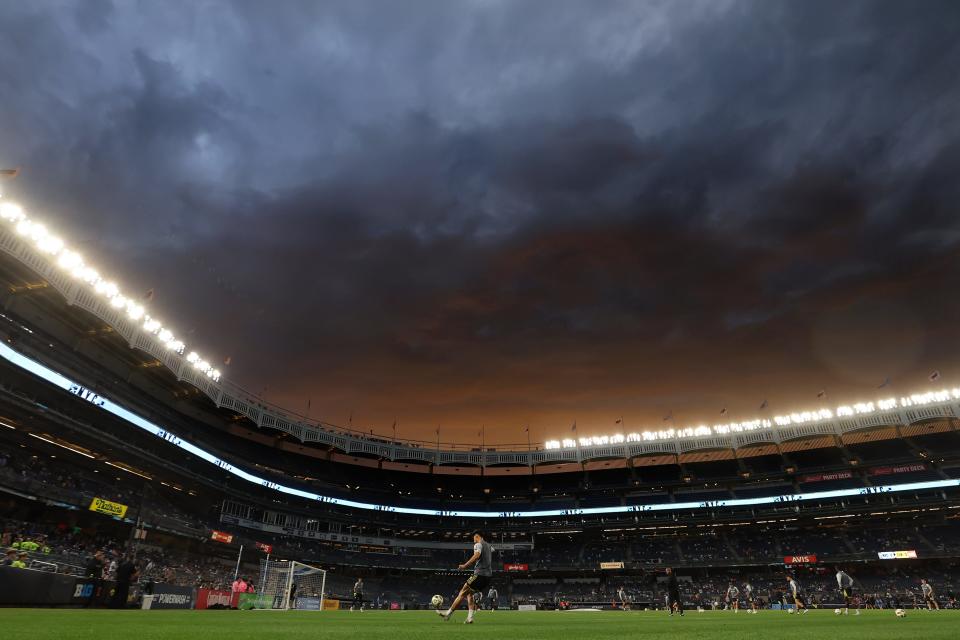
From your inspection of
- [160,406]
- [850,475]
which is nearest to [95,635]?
[160,406]

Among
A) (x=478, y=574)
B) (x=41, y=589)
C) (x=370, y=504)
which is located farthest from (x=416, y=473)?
(x=478, y=574)

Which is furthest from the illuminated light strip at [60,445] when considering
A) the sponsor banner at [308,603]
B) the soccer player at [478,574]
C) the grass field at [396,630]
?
the soccer player at [478,574]

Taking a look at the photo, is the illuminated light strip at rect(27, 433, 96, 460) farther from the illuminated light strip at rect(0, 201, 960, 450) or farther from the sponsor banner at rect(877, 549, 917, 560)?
the sponsor banner at rect(877, 549, 917, 560)

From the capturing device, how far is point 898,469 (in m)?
63.1

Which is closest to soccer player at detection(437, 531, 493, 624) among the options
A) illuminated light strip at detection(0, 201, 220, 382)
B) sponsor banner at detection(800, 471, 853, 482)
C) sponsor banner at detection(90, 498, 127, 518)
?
sponsor banner at detection(90, 498, 127, 518)

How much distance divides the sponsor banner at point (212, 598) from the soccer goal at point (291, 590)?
3.44 meters

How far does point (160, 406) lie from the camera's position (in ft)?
173

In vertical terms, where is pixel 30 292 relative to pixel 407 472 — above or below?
above

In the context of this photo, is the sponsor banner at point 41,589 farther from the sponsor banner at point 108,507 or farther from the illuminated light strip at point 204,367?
the illuminated light strip at point 204,367

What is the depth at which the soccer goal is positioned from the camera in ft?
106

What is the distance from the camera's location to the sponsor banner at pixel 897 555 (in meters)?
56.0

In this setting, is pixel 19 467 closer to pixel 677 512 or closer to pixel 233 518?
pixel 233 518

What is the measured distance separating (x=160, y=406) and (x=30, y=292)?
58.4ft

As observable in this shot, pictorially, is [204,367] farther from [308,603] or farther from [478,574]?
[478,574]
